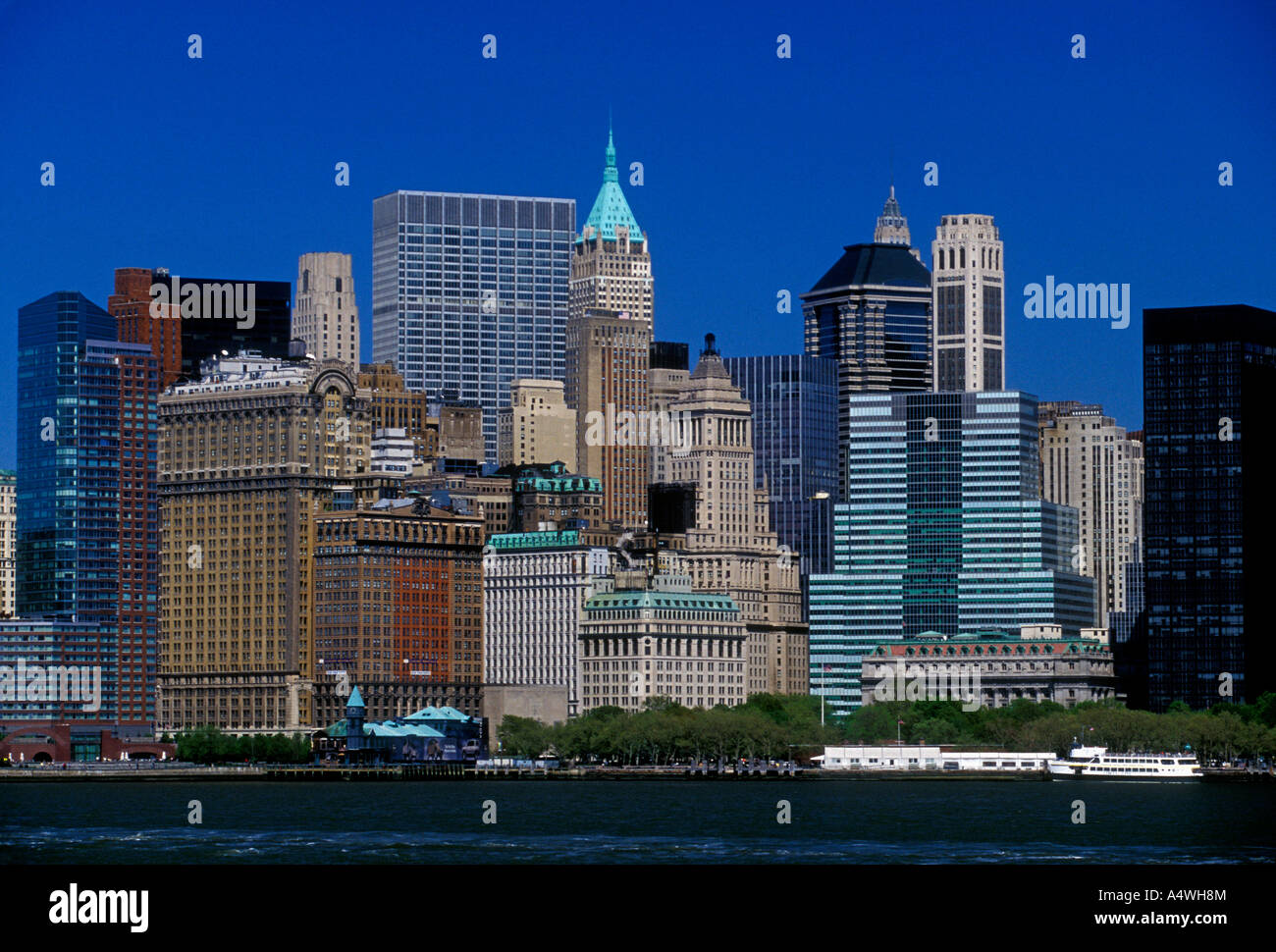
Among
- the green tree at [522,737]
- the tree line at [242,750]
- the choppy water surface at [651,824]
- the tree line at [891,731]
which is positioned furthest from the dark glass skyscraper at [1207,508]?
the tree line at [242,750]

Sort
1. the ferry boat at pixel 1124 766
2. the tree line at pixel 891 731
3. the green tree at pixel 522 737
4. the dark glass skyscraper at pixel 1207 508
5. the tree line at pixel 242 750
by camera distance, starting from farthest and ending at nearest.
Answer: the tree line at pixel 242 750 → the dark glass skyscraper at pixel 1207 508 → the green tree at pixel 522 737 → the tree line at pixel 891 731 → the ferry boat at pixel 1124 766

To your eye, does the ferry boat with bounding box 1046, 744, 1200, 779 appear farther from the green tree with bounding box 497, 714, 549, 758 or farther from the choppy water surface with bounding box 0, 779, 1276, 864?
the green tree with bounding box 497, 714, 549, 758

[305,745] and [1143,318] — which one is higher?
[1143,318]

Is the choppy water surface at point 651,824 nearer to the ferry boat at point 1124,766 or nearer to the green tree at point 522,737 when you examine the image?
the ferry boat at point 1124,766

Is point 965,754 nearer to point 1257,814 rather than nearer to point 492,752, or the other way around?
point 492,752

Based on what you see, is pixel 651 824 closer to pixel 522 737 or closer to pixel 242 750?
pixel 522 737
